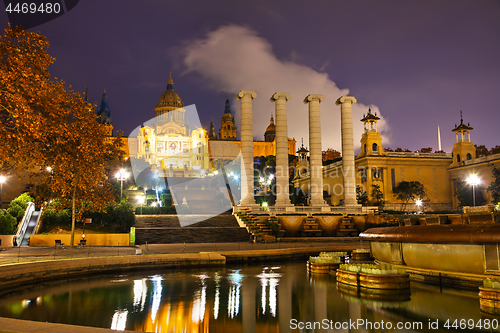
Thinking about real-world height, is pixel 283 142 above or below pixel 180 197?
above

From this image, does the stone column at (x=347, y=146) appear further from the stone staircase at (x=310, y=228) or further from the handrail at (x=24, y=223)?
the handrail at (x=24, y=223)

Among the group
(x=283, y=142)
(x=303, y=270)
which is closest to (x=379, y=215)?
(x=283, y=142)

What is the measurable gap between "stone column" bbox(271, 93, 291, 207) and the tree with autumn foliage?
2615 cm

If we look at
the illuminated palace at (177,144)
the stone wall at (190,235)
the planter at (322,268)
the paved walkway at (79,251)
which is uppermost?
the illuminated palace at (177,144)

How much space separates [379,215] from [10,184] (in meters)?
41.9

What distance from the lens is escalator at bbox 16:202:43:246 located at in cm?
3172

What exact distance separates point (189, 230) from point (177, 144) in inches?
4642

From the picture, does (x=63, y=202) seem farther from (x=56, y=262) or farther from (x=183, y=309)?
(x=183, y=309)

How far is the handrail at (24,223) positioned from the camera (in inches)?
1240

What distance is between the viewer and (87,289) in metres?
14.8

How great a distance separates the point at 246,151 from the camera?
164 ft

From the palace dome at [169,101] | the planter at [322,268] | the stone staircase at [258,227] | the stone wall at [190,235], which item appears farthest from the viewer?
the palace dome at [169,101]

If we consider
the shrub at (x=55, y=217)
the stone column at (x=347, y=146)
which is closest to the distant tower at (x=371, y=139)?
the stone column at (x=347, y=146)

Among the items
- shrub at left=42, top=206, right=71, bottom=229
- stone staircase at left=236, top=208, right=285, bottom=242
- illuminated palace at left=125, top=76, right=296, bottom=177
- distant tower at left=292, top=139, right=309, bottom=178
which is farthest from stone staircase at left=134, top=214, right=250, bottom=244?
illuminated palace at left=125, top=76, right=296, bottom=177
